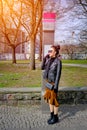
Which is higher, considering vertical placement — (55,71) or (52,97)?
(55,71)

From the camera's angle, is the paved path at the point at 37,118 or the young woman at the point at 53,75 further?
the young woman at the point at 53,75

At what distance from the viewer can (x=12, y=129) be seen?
518 centimetres

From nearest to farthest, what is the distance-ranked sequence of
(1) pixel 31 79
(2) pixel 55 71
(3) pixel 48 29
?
(2) pixel 55 71 < (3) pixel 48 29 < (1) pixel 31 79

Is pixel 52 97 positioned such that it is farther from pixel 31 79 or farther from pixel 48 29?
pixel 31 79

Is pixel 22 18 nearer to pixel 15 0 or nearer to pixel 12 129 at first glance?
pixel 15 0

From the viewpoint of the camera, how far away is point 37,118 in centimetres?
600

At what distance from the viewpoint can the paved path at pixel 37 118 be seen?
5.38m

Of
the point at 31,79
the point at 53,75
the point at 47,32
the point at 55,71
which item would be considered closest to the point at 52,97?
the point at 53,75

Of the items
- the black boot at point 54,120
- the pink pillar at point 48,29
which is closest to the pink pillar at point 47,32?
the pink pillar at point 48,29

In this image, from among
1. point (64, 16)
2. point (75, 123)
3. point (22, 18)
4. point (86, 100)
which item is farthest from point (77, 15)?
point (75, 123)

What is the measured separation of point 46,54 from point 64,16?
14.5 meters

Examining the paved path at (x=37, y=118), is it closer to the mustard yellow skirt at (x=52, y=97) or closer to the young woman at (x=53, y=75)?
the young woman at (x=53, y=75)

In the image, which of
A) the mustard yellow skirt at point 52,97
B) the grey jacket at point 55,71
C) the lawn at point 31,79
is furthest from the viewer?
the lawn at point 31,79

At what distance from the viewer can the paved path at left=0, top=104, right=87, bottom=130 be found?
5.38 m
